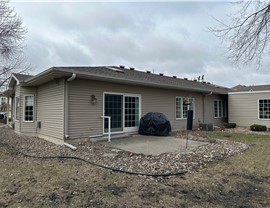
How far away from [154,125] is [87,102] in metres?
3.61

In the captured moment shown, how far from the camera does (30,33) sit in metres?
13.4

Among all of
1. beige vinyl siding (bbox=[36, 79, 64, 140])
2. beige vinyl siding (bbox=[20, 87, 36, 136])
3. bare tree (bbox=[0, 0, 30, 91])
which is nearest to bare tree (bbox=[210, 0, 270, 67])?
beige vinyl siding (bbox=[36, 79, 64, 140])

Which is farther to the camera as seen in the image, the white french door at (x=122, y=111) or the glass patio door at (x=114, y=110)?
the white french door at (x=122, y=111)

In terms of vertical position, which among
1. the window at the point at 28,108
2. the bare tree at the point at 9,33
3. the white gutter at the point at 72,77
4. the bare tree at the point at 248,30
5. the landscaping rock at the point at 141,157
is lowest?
the landscaping rock at the point at 141,157

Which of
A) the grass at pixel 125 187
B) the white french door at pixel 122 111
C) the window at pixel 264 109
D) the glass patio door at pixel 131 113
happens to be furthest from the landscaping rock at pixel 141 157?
the window at pixel 264 109

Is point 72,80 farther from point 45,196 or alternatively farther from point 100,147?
point 45,196

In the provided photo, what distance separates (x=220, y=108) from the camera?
1838 centimetres

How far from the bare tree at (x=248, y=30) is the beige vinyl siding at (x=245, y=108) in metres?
11.2

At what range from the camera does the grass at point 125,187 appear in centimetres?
362

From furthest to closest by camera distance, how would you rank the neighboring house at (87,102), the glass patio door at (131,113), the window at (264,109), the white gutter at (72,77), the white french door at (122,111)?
1. the window at (264,109)
2. the glass patio door at (131,113)
3. the white french door at (122,111)
4. the neighboring house at (87,102)
5. the white gutter at (72,77)

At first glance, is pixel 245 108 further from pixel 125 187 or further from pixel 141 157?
pixel 125 187

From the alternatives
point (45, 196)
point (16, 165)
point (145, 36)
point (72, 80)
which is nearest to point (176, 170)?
point (45, 196)

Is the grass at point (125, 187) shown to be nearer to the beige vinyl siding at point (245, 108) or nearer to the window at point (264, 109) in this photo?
the window at point (264, 109)

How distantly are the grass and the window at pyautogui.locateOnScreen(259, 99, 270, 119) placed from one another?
38.7ft
